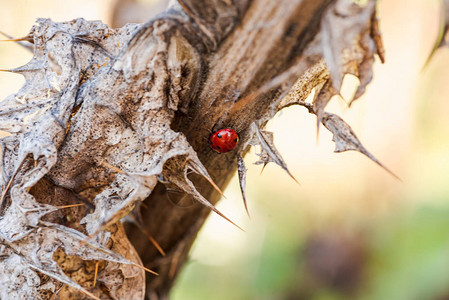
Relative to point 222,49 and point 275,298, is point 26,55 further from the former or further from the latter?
point 275,298

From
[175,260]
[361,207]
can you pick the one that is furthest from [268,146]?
[361,207]

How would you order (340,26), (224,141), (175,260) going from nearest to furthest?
(340,26) → (224,141) → (175,260)

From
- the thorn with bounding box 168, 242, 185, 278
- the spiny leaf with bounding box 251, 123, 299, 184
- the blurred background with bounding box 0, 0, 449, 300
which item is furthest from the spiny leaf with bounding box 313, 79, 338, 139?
the blurred background with bounding box 0, 0, 449, 300

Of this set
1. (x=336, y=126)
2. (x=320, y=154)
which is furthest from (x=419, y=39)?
(x=336, y=126)

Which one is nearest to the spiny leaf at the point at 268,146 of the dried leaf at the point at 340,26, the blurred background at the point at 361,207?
the dried leaf at the point at 340,26

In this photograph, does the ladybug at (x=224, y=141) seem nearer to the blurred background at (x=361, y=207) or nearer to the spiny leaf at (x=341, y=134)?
the spiny leaf at (x=341, y=134)

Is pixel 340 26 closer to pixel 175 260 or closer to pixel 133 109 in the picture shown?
pixel 133 109

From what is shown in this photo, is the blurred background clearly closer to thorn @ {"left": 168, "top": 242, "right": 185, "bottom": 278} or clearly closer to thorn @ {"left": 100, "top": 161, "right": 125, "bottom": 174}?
thorn @ {"left": 168, "top": 242, "right": 185, "bottom": 278}
